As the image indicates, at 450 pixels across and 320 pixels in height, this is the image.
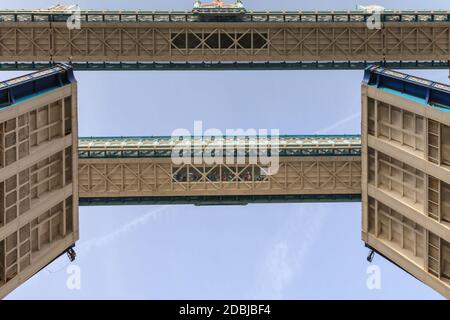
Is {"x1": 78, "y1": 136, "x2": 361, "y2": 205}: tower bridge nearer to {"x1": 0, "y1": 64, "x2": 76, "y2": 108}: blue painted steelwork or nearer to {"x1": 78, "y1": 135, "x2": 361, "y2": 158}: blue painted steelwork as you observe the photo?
{"x1": 78, "y1": 135, "x2": 361, "y2": 158}: blue painted steelwork

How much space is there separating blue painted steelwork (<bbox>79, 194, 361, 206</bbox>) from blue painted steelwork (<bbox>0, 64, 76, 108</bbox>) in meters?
23.4

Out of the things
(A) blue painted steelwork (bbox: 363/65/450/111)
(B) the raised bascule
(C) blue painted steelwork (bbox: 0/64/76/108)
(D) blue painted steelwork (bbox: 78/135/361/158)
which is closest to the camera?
(C) blue painted steelwork (bbox: 0/64/76/108)

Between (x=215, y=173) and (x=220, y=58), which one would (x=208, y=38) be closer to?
(x=220, y=58)

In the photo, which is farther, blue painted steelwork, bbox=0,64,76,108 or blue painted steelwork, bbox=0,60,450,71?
blue painted steelwork, bbox=0,60,450,71

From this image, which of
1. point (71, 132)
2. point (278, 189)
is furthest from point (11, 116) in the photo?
point (278, 189)

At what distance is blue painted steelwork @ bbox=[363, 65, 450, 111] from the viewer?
77.2 ft

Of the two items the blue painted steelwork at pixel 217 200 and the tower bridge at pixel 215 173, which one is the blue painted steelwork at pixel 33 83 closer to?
the tower bridge at pixel 215 173

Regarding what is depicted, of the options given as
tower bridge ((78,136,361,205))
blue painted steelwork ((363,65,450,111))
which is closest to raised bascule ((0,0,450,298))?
tower bridge ((78,136,361,205))

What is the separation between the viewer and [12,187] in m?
23.6

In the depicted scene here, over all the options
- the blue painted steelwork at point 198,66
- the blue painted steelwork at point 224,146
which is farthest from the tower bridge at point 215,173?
the blue painted steelwork at point 198,66

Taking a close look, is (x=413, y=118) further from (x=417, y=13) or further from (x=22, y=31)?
(x=22, y=31)

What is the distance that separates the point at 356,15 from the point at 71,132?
122 feet

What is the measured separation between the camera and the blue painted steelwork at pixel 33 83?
901 inches

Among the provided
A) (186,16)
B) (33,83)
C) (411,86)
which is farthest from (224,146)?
(33,83)
